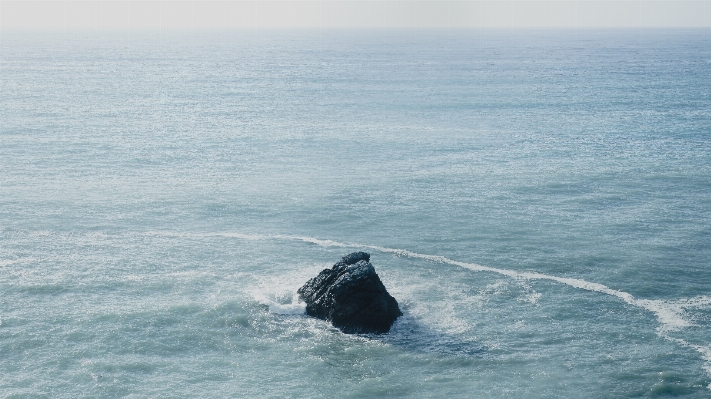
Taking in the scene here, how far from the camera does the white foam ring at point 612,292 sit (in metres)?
51.7

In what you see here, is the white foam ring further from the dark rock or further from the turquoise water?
the dark rock

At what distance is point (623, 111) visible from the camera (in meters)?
132

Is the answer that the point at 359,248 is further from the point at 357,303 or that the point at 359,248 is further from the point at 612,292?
the point at 612,292

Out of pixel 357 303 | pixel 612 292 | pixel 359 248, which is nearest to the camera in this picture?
pixel 357 303

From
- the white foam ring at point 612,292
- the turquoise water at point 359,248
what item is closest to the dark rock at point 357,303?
the turquoise water at point 359,248

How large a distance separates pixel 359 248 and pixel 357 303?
1479 centimetres

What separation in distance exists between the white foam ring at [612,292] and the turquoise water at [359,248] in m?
0.20

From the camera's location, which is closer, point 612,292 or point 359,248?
point 612,292

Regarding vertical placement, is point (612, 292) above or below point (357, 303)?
below

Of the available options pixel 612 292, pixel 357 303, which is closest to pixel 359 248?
pixel 357 303

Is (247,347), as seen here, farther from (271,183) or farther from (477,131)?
(477,131)

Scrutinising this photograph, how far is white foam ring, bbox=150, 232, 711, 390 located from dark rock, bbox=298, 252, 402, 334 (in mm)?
11511

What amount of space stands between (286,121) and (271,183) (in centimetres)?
3903

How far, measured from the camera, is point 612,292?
2285 inches
